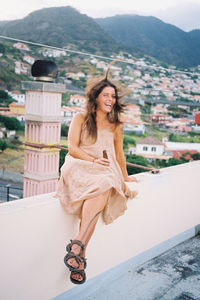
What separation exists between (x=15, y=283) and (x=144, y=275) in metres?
0.94

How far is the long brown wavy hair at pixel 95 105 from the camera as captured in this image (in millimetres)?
1719

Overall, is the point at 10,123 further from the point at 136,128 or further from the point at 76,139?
the point at 76,139

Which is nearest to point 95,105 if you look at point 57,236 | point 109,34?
point 57,236

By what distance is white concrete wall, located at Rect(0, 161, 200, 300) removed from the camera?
1.36 metres

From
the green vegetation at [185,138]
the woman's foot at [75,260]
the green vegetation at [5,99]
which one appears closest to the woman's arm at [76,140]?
the woman's foot at [75,260]

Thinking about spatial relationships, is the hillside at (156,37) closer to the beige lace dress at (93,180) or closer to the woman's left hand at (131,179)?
the woman's left hand at (131,179)

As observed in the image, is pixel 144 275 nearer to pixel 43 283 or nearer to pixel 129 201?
pixel 129 201

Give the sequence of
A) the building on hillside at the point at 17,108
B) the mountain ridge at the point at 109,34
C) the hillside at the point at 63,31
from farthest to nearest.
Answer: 1. the mountain ridge at the point at 109,34
2. the hillside at the point at 63,31
3. the building on hillside at the point at 17,108

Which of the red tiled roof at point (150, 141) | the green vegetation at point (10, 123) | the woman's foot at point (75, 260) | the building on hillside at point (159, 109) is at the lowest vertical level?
the red tiled roof at point (150, 141)

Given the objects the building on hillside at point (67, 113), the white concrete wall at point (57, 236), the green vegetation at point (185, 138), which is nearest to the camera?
the white concrete wall at point (57, 236)

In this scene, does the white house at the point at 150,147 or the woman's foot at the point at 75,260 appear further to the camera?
the white house at the point at 150,147

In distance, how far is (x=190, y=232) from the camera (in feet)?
9.19

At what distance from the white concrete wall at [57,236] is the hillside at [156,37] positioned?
10.0 meters

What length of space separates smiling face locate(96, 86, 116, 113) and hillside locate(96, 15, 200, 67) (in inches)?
409
